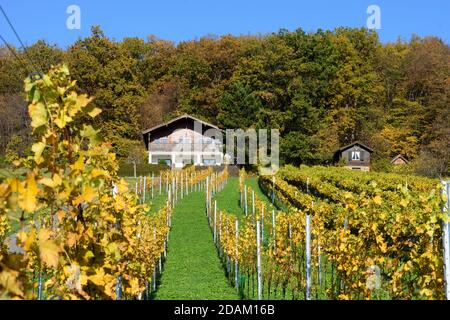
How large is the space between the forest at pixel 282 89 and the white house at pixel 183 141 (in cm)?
134

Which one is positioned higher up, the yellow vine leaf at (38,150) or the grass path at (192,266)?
the yellow vine leaf at (38,150)

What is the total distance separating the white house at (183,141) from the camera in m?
47.8

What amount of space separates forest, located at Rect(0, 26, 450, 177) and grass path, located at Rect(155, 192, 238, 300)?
26.4 meters

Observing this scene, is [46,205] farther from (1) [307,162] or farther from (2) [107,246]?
(1) [307,162]

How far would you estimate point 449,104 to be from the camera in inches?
1829

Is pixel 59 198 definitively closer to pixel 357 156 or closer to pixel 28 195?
pixel 28 195


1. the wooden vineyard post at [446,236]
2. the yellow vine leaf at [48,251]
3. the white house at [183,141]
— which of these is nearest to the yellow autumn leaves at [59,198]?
the yellow vine leaf at [48,251]

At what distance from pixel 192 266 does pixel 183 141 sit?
35.4m

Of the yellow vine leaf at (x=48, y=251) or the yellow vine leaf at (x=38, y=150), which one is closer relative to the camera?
the yellow vine leaf at (x=48, y=251)

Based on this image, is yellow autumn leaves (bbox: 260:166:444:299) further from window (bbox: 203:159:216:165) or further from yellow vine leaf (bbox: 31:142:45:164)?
window (bbox: 203:159:216:165)

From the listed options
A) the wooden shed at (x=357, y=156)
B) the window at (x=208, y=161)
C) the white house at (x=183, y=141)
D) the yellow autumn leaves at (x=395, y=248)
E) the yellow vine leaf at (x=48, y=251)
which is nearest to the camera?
the yellow vine leaf at (x=48, y=251)

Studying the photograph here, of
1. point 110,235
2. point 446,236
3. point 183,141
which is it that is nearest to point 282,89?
point 183,141

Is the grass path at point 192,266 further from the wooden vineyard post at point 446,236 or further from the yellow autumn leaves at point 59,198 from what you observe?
the yellow autumn leaves at point 59,198
